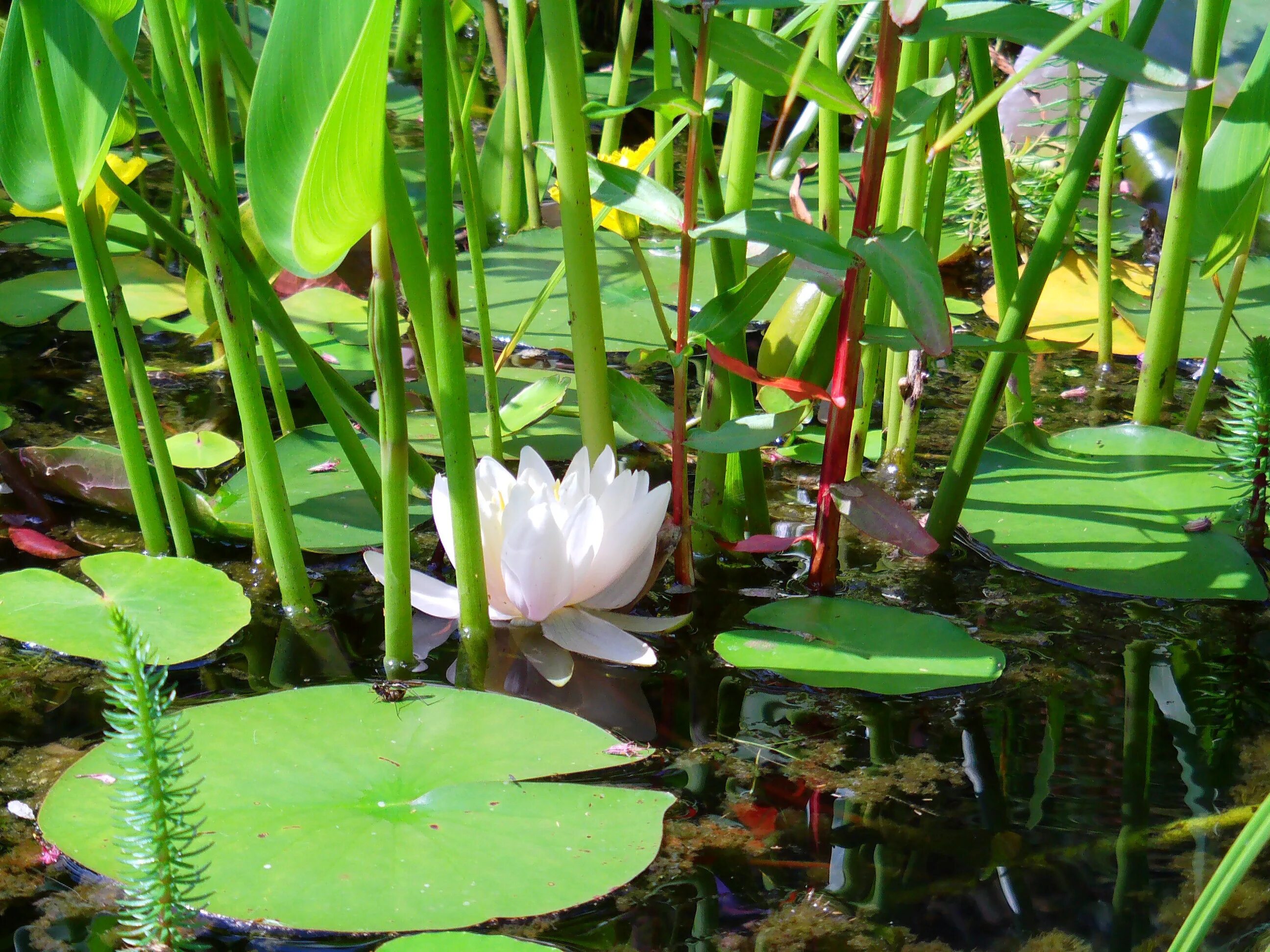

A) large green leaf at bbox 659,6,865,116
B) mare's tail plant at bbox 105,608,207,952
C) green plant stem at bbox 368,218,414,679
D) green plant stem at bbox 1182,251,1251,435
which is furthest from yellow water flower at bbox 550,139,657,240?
green plant stem at bbox 1182,251,1251,435

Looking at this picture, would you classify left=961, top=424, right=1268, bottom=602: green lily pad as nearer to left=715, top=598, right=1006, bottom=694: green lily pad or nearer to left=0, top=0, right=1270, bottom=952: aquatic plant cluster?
left=0, top=0, right=1270, bottom=952: aquatic plant cluster

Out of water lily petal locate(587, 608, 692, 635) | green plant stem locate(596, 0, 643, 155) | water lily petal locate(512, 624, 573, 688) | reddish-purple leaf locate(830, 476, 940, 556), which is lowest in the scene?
water lily petal locate(512, 624, 573, 688)

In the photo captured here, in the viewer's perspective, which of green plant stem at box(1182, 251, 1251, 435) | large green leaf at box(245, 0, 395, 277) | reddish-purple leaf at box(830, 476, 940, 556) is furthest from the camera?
green plant stem at box(1182, 251, 1251, 435)

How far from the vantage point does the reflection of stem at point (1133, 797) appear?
0.59m

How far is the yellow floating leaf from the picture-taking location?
5.39ft

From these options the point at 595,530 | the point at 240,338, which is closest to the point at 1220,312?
the point at 595,530

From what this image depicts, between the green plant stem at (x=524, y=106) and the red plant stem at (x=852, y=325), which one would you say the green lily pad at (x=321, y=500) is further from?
the green plant stem at (x=524, y=106)

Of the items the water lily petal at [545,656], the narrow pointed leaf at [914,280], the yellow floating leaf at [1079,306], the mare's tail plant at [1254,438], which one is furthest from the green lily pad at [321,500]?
the yellow floating leaf at [1079,306]

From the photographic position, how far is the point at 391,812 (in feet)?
2.05

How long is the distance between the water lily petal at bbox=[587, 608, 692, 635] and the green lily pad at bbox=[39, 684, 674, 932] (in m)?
0.15

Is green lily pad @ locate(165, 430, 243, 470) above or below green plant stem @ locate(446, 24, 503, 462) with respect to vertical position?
below

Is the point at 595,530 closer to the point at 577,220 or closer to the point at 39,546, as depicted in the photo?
the point at 577,220

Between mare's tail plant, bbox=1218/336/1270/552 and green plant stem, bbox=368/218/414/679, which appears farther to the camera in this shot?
mare's tail plant, bbox=1218/336/1270/552

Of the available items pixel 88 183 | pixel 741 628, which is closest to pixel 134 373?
pixel 88 183
